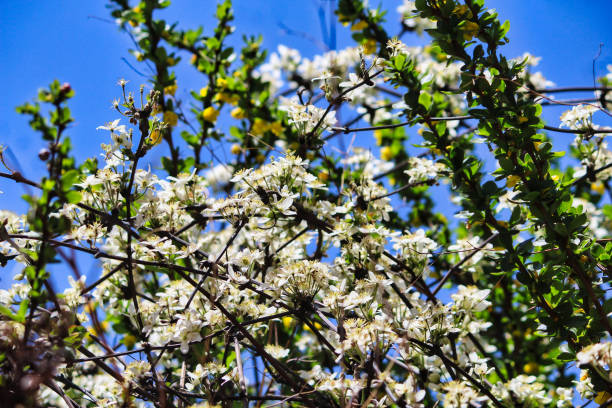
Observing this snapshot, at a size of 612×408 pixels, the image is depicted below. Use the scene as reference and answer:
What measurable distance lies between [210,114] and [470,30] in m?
1.68

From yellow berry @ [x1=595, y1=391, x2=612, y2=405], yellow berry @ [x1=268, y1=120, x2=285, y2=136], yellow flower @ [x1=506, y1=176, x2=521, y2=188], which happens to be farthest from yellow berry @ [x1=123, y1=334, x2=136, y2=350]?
yellow berry @ [x1=595, y1=391, x2=612, y2=405]

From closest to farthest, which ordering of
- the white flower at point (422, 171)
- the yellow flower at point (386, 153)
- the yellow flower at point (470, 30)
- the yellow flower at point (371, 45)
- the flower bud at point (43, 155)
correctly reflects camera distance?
1. the flower bud at point (43, 155)
2. the yellow flower at point (470, 30)
3. the white flower at point (422, 171)
4. the yellow flower at point (371, 45)
5. the yellow flower at point (386, 153)

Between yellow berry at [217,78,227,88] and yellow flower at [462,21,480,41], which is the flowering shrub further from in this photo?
yellow berry at [217,78,227,88]

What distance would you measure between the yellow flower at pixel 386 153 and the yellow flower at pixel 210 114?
51.8 inches

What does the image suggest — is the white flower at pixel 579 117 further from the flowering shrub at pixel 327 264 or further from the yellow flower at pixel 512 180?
the yellow flower at pixel 512 180

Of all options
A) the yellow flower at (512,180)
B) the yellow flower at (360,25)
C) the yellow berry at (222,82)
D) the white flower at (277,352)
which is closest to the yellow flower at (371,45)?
the yellow flower at (360,25)

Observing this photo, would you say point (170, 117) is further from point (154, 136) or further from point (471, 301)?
point (471, 301)

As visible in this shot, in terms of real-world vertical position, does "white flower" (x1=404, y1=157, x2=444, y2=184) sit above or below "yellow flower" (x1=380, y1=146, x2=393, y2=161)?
below

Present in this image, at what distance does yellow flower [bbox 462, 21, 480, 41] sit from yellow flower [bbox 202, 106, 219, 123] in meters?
1.65

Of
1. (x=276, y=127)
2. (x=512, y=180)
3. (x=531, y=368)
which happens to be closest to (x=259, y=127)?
(x=276, y=127)

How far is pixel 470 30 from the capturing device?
1.69m

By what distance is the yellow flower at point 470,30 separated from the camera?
1.69 m

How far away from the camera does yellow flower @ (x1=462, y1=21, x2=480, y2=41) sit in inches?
66.4

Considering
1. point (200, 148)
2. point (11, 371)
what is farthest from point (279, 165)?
point (200, 148)
